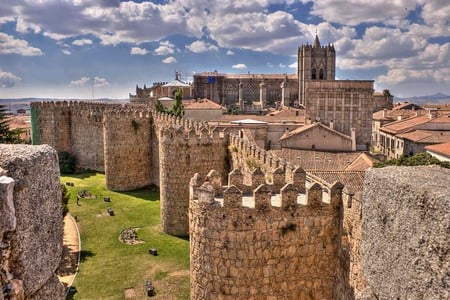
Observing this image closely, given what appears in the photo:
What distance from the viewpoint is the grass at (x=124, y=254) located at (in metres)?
13.8

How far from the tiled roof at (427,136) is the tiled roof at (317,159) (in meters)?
12.5

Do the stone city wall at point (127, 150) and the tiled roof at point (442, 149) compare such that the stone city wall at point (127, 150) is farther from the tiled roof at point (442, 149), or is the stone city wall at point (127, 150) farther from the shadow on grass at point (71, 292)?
the tiled roof at point (442, 149)

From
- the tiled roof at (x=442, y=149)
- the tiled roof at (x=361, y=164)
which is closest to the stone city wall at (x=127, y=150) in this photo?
the tiled roof at (x=361, y=164)

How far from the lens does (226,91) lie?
90438mm

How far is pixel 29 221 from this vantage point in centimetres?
321

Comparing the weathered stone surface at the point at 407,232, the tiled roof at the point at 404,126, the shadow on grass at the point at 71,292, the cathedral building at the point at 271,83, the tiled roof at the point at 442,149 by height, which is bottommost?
Result: the shadow on grass at the point at 71,292

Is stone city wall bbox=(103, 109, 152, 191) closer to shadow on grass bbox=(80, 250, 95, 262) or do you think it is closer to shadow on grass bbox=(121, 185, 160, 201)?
shadow on grass bbox=(121, 185, 160, 201)

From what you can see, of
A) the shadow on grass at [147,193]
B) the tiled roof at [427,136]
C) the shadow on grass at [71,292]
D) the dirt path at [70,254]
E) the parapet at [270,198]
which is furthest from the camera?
the tiled roof at [427,136]

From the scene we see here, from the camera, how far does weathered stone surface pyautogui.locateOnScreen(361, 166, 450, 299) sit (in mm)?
3388

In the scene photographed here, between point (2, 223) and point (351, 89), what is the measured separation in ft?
149

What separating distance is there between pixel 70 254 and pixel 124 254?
2.23 metres

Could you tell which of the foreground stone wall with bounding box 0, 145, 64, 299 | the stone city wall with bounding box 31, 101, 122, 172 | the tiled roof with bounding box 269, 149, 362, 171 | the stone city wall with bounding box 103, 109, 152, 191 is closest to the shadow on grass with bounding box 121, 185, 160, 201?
the stone city wall with bounding box 103, 109, 152, 191

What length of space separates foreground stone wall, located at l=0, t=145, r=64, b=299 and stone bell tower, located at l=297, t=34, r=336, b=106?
88.9 meters

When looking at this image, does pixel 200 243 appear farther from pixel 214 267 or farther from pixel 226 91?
pixel 226 91
